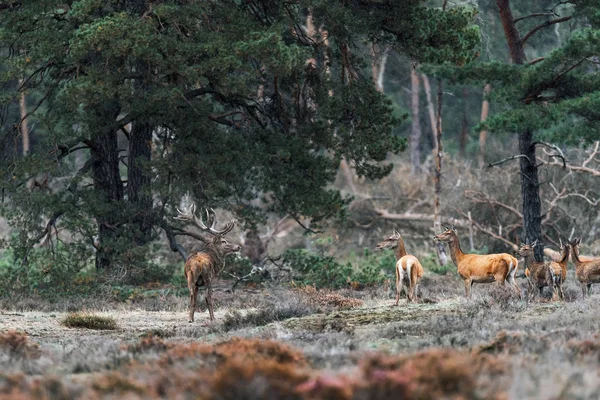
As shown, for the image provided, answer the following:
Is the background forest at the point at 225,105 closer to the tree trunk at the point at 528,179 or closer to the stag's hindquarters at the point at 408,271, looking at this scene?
the tree trunk at the point at 528,179

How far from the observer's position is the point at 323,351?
10.1 metres

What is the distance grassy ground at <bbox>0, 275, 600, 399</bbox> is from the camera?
6.95m

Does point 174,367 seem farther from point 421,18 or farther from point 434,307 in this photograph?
point 421,18

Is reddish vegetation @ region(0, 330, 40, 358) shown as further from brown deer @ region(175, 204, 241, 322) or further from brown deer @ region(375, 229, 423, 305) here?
brown deer @ region(375, 229, 423, 305)

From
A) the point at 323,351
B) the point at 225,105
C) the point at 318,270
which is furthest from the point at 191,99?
the point at 323,351

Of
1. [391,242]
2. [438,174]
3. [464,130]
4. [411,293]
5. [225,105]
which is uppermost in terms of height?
[464,130]

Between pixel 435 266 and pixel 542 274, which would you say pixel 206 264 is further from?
pixel 435 266

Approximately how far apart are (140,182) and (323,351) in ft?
43.4

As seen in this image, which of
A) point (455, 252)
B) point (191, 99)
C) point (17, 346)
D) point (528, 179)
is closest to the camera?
point (17, 346)

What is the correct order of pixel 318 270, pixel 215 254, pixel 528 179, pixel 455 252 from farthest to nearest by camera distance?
pixel 318 270 < pixel 528 179 < pixel 455 252 < pixel 215 254

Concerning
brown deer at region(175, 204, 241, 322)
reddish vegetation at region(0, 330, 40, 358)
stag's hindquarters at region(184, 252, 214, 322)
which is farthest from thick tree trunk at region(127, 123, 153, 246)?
reddish vegetation at region(0, 330, 40, 358)

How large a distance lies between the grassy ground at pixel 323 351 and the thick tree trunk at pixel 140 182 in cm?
331

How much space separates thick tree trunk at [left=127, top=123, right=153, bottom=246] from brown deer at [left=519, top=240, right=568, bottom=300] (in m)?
8.69

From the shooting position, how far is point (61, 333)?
15.0 m
